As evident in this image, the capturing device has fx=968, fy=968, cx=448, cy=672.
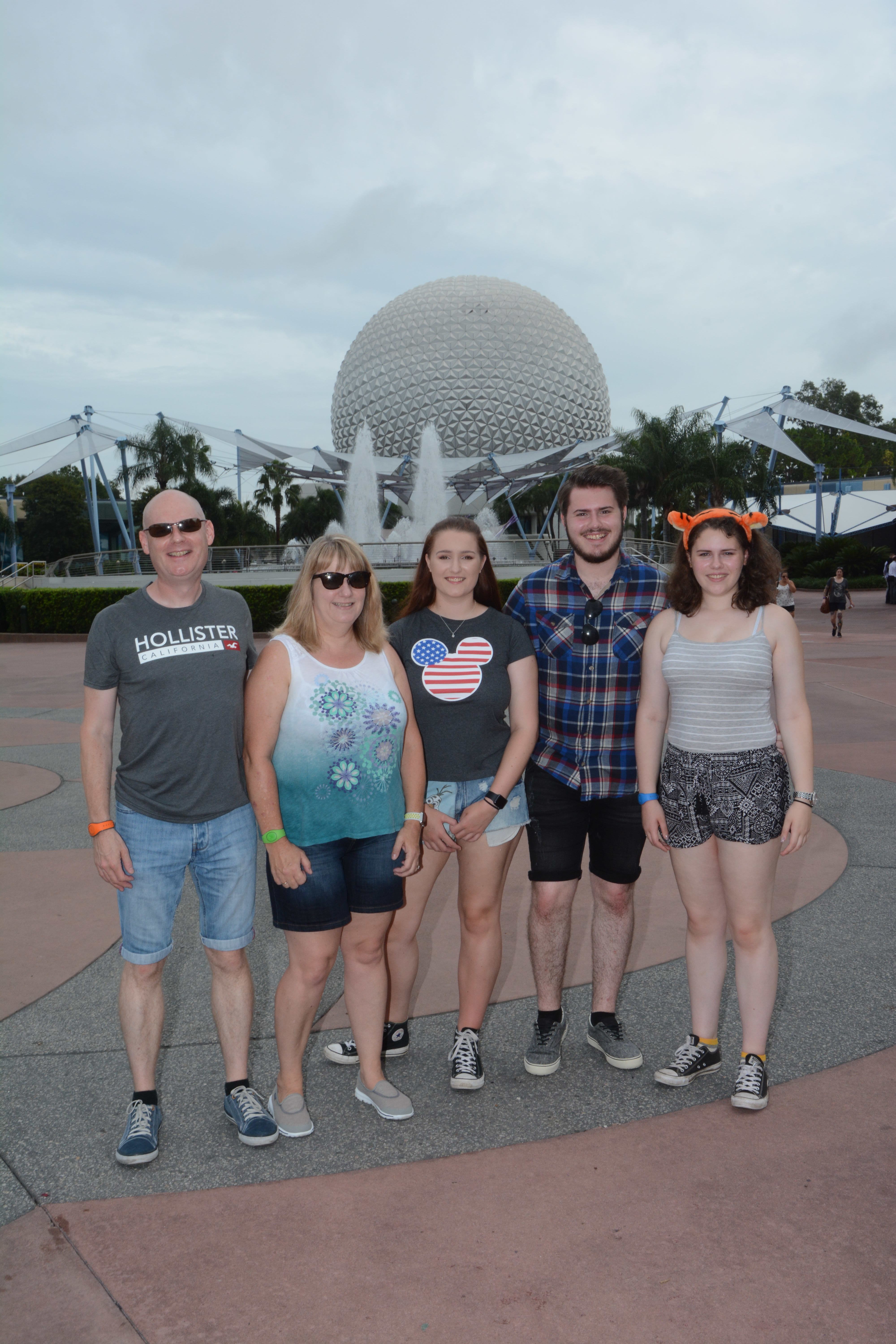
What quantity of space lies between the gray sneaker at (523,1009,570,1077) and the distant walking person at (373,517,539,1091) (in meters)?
0.17

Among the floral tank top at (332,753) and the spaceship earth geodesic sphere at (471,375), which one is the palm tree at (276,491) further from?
the floral tank top at (332,753)

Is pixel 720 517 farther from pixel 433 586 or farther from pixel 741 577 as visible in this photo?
pixel 433 586

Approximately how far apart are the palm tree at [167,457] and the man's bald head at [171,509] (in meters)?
41.9

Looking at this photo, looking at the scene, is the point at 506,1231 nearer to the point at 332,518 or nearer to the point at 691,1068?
the point at 691,1068


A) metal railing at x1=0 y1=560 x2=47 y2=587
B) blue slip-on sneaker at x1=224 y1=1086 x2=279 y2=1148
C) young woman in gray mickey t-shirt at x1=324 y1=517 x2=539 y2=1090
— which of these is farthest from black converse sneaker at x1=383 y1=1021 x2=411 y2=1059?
metal railing at x1=0 y1=560 x2=47 y2=587

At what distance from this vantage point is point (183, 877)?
304 centimetres

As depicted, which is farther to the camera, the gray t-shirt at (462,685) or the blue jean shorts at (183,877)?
the gray t-shirt at (462,685)

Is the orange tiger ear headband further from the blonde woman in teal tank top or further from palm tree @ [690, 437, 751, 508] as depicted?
palm tree @ [690, 437, 751, 508]

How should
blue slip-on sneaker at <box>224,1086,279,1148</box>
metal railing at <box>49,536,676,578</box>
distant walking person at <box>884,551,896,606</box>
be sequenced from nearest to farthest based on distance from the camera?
blue slip-on sneaker at <box>224,1086,279,1148</box>, distant walking person at <box>884,551,896,606</box>, metal railing at <box>49,536,676,578</box>

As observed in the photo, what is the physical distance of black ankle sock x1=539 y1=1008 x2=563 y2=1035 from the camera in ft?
11.2

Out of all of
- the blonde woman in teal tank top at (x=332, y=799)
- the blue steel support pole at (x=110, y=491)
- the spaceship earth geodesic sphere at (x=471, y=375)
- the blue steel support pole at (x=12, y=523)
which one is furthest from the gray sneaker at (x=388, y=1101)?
the spaceship earth geodesic sphere at (x=471, y=375)

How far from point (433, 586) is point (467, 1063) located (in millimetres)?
1627

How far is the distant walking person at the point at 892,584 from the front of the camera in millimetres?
26156

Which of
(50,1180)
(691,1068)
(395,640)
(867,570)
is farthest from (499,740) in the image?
(867,570)
